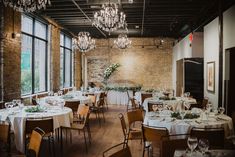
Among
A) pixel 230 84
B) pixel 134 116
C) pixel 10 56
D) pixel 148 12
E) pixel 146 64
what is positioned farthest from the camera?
pixel 146 64

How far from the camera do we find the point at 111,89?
13805 mm

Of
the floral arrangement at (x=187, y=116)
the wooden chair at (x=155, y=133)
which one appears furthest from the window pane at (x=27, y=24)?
the wooden chair at (x=155, y=133)

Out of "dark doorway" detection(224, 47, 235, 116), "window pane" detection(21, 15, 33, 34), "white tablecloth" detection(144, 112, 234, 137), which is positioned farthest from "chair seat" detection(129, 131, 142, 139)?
"window pane" detection(21, 15, 33, 34)

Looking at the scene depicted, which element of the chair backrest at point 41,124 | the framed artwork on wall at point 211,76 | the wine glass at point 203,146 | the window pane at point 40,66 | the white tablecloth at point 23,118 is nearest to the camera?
the wine glass at point 203,146

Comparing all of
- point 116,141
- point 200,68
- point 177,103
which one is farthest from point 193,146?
point 200,68

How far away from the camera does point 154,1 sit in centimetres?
777

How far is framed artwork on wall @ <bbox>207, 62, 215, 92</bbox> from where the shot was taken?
7891mm

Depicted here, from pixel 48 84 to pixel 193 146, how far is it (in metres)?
8.76

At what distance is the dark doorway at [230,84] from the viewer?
22.5 ft

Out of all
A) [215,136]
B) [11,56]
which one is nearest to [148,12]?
[11,56]

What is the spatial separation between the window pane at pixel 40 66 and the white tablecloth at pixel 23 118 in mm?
4504

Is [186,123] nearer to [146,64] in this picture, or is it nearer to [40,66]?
[40,66]

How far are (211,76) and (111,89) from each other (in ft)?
21.5

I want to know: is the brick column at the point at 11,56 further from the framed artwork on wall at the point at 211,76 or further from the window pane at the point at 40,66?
the framed artwork on wall at the point at 211,76
